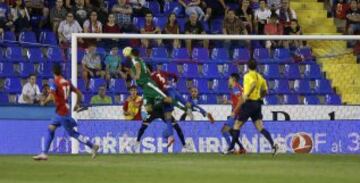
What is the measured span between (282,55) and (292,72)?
487 millimetres

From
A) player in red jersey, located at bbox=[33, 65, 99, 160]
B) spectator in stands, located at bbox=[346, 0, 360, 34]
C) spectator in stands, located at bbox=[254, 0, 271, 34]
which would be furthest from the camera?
spectator in stands, located at bbox=[346, 0, 360, 34]

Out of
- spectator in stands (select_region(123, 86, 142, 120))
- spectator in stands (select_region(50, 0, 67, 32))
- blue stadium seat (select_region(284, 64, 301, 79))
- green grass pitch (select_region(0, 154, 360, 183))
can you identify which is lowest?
green grass pitch (select_region(0, 154, 360, 183))

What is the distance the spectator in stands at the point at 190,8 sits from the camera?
2730 centimetres

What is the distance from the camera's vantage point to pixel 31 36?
82.1ft

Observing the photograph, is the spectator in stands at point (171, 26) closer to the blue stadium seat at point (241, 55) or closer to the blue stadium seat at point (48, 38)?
the blue stadium seat at point (241, 55)

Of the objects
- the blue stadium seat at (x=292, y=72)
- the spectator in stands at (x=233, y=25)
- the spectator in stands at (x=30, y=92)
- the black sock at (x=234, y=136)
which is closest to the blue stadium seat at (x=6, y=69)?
the spectator in stands at (x=30, y=92)

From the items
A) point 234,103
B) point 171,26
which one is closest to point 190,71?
point 171,26

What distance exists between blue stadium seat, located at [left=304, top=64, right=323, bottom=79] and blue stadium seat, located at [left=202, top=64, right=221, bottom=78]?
2220 millimetres

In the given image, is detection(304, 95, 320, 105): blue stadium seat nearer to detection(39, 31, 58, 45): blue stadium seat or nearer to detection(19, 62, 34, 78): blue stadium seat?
detection(39, 31, 58, 45): blue stadium seat

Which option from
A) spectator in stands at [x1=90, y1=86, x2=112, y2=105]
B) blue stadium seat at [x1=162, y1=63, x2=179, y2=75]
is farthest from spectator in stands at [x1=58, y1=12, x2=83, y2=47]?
blue stadium seat at [x1=162, y1=63, x2=179, y2=75]

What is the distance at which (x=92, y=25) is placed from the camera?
25.4 meters

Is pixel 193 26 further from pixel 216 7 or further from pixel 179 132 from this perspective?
pixel 179 132

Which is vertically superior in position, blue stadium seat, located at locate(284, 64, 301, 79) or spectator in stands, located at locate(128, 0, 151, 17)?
spectator in stands, located at locate(128, 0, 151, 17)

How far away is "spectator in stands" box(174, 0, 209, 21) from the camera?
2730 cm
